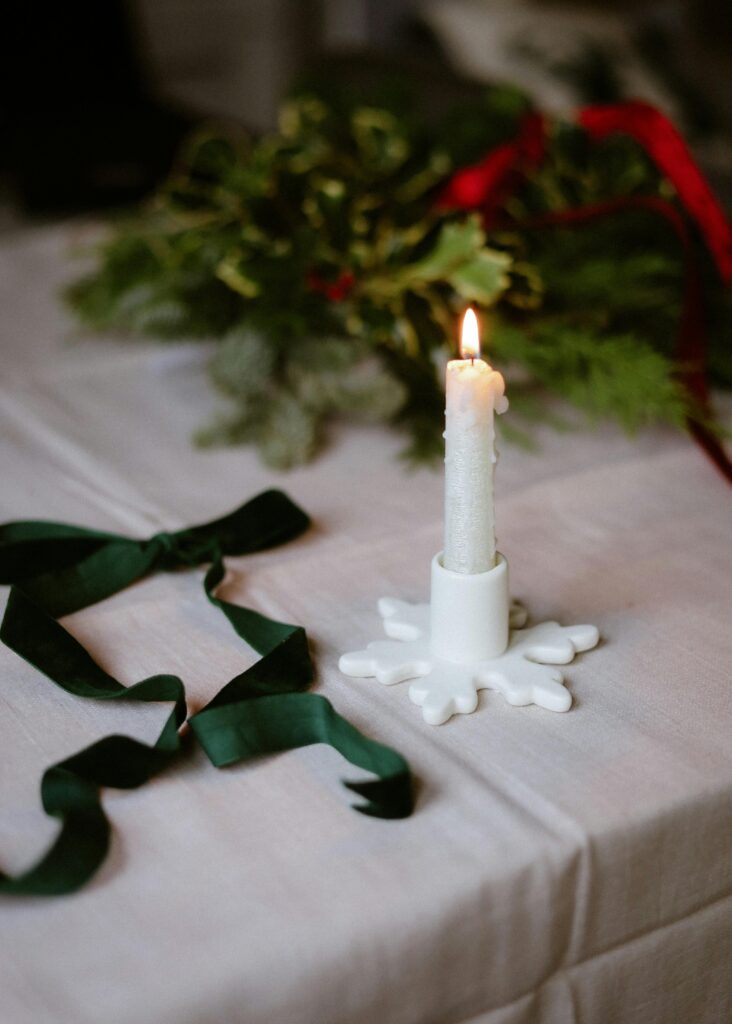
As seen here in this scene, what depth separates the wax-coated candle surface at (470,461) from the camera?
520 mm

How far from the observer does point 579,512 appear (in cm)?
81

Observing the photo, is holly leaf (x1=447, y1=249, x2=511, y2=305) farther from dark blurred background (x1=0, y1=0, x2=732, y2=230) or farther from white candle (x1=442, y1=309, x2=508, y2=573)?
dark blurred background (x1=0, y1=0, x2=732, y2=230)

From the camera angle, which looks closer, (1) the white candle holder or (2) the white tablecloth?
(2) the white tablecloth

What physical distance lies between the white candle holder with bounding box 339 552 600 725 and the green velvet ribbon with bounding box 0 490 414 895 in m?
0.05

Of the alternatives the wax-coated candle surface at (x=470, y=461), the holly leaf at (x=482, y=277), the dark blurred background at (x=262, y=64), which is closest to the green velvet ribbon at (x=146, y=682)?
the wax-coated candle surface at (x=470, y=461)

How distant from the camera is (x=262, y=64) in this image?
391 centimetres

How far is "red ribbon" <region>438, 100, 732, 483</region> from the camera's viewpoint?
918mm

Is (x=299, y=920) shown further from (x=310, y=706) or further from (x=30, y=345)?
(x=30, y=345)

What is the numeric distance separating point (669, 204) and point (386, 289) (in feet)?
0.86

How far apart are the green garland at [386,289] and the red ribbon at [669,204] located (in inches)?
1.0

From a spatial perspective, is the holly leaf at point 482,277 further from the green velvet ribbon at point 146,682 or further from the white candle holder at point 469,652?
the white candle holder at point 469,652

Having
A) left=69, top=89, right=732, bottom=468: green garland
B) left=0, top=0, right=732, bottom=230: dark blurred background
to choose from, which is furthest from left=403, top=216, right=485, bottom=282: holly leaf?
left=0, top=0, right=732, bottom=230: dark blurred background

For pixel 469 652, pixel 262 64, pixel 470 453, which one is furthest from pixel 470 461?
pixel 262 64

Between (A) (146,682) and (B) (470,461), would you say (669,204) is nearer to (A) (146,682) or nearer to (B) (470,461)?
(B) (470,461)
